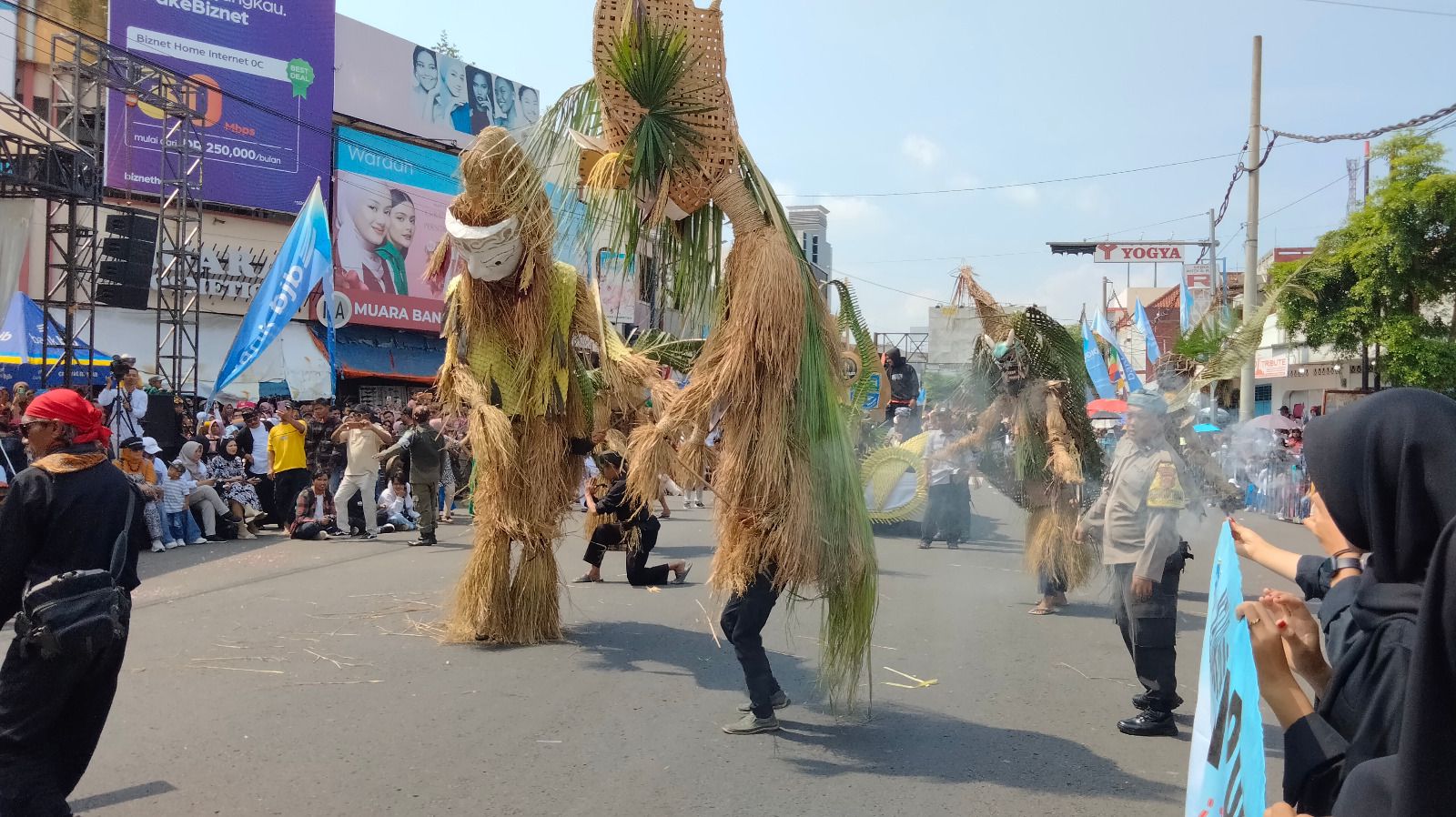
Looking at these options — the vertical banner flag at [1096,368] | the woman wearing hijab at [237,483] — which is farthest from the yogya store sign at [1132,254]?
the woman wearing hijab at [237,483]

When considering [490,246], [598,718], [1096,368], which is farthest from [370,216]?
[598,718]

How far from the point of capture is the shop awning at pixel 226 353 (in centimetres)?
1903

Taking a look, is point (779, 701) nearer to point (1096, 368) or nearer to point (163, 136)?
point (1096, 368)

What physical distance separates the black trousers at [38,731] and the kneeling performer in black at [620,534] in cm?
489

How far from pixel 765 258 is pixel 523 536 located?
2.59 metres

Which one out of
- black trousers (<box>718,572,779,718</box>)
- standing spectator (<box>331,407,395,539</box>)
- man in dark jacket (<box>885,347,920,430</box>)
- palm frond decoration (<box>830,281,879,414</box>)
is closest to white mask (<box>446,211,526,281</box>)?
palm frond decoration (<box>830,281,879,414</box>)

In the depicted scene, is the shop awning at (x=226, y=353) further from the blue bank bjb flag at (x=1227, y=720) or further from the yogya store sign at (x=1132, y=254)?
the yogya store sign at (x=1132, y=254)

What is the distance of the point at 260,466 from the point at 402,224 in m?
14.4

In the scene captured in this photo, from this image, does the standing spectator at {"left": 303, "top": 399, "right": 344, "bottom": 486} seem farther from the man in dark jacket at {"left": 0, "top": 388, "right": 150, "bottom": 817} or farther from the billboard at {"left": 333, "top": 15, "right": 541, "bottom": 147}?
the billboard at {"left": 333, "top": 15, "right": 541, "bottom": 147}

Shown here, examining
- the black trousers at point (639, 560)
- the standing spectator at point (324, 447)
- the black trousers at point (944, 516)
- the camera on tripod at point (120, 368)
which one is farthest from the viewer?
the standing spectator at point (324, 447)

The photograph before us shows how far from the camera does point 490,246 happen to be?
5.73 meters

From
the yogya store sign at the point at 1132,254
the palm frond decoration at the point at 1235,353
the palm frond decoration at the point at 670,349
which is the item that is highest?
the yogya store sign at the point at 1132,254

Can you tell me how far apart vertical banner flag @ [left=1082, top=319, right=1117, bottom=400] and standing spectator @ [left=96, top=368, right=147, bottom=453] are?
973 centimetres

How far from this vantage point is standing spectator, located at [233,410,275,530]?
12.5 metres
